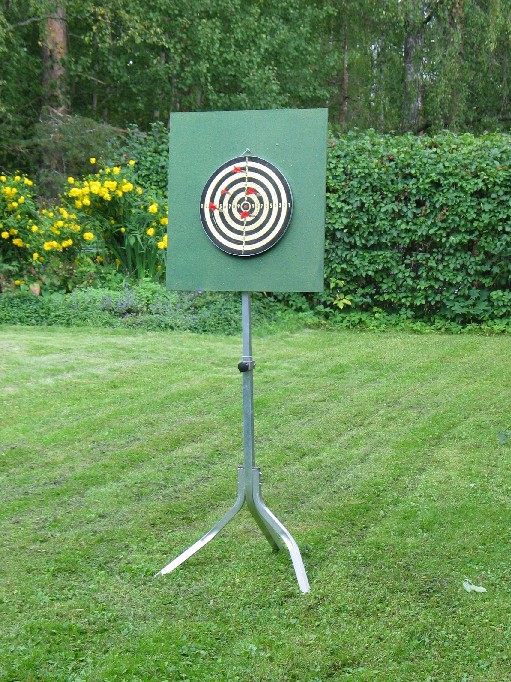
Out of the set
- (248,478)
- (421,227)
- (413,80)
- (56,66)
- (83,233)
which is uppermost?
(413,80)

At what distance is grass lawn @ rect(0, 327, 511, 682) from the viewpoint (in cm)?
279

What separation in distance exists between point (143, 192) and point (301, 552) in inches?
276

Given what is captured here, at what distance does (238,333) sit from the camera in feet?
26.7

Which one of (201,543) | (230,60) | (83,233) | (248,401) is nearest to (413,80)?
(230,60)

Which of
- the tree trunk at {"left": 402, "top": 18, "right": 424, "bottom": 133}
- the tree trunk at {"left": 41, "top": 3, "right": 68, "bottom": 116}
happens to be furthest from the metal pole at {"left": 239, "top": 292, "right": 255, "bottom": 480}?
the tree trunk at {"left": 402, "top": 18, "right": 424, "bottom": 133}

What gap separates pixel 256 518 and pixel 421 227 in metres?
5.72

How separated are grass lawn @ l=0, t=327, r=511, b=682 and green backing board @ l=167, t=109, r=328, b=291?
1.14 m

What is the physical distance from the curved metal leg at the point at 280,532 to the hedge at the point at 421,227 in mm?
5537

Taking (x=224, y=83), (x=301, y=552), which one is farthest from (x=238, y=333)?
(x=224, y=83)

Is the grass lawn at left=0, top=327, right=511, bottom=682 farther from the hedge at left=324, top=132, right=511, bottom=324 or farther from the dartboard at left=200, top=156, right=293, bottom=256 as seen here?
the hedge at left=324, top=132, right=511, bottom=324

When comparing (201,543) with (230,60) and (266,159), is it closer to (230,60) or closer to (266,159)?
(266,159)

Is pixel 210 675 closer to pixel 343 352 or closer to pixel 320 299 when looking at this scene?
pixel 343 352

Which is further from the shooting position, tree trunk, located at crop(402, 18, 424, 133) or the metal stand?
tree trunk, located at crop(402, 18, 424, 133)

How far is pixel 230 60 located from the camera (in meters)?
15.8
